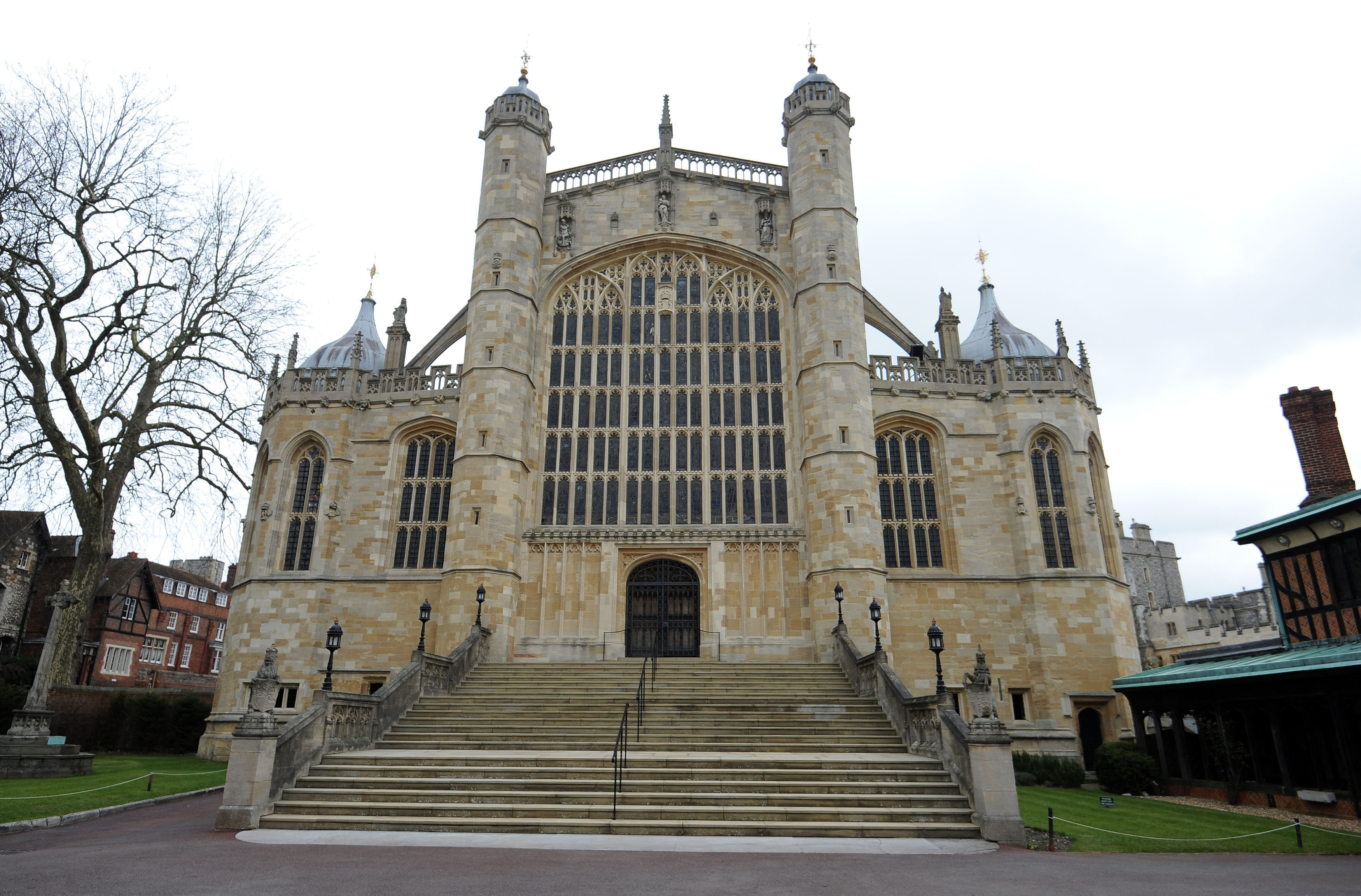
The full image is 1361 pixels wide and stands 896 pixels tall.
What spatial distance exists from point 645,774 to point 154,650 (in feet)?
143

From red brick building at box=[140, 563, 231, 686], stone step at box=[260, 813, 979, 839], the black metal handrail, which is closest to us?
stone step at box=[260, 813, 979, 839]

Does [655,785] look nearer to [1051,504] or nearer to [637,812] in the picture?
[637,812]

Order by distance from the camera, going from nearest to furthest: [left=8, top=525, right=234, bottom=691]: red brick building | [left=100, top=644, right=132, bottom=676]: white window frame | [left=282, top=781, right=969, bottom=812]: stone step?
1. [left=282, top=781, right=969, bottom=812]: stone step
2. [left=8, top=525, right=234, bottom=691]: red brick building
3. [left=100, top=644, right=132, bottom=676]: white window frame

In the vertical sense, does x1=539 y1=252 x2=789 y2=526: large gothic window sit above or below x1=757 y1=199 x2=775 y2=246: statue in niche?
below

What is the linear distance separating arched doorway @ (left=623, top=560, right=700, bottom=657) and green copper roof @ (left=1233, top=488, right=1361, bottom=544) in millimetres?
13885

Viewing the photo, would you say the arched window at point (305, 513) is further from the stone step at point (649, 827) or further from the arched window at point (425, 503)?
the stone step at point (649, 827)

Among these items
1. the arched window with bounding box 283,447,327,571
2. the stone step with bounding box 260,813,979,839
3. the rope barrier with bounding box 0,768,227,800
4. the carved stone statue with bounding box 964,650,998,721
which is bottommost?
the stone step with bounding box 260,813,979,839

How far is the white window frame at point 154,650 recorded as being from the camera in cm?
4469

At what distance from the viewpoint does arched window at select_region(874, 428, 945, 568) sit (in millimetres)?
24734

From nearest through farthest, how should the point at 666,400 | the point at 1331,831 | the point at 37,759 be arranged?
the point at 1331,831
the point at 37,759
the point at 666,400

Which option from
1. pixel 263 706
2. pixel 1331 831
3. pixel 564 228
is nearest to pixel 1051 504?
pixel 1331 831

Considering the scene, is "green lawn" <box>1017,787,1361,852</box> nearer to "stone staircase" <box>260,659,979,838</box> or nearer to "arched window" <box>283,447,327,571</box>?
"stone staircase" <box>260,659,979,838</box>

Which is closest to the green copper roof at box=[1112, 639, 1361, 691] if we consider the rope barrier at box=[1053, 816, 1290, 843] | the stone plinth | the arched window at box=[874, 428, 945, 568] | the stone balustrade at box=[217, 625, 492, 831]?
the rope barrier at box=[1053, 816, 1290, 843]

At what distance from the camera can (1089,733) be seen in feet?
73.8
